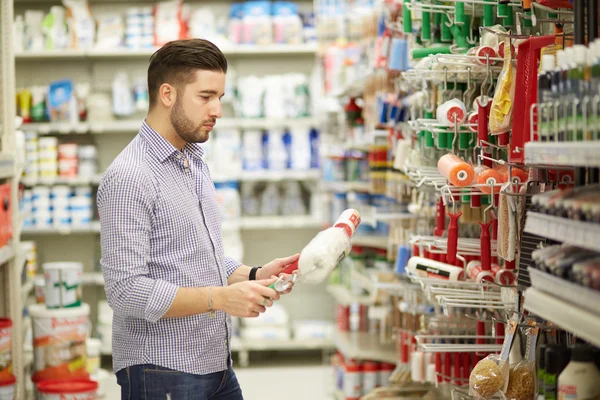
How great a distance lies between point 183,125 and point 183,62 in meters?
0.17

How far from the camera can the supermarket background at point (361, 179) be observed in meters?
1.87

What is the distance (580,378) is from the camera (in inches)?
67.2

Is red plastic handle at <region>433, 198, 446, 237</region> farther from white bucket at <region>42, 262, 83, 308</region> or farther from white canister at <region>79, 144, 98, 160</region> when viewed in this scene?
white canister at <region>79, 144, 98, 160</region>

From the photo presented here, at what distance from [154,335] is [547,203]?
3.69 ft

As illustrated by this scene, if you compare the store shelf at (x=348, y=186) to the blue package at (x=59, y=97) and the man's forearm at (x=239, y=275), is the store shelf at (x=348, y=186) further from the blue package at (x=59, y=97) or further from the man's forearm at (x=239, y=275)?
the man's forearm at (x=239, y=275)

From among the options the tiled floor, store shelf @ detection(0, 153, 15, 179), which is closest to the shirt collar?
store shelf @ detection(0, 153, 15, 179)

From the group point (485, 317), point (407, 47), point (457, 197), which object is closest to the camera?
point (485, 317)

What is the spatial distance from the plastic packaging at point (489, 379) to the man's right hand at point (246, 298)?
56 centimetres

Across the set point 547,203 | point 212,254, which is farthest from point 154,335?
point 547,203

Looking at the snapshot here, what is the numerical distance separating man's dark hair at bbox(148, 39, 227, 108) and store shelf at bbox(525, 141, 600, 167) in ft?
3.24

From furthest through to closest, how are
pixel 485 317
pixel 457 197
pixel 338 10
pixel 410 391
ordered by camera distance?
pixel 338 10 → pixel 410 391 → pixel 457 197 → pixel 485 317

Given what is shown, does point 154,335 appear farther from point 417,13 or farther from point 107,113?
point 107,113

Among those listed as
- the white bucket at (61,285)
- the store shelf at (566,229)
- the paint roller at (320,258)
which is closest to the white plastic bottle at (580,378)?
the store shelf at (566,229)

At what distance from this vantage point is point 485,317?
2.79 metres
